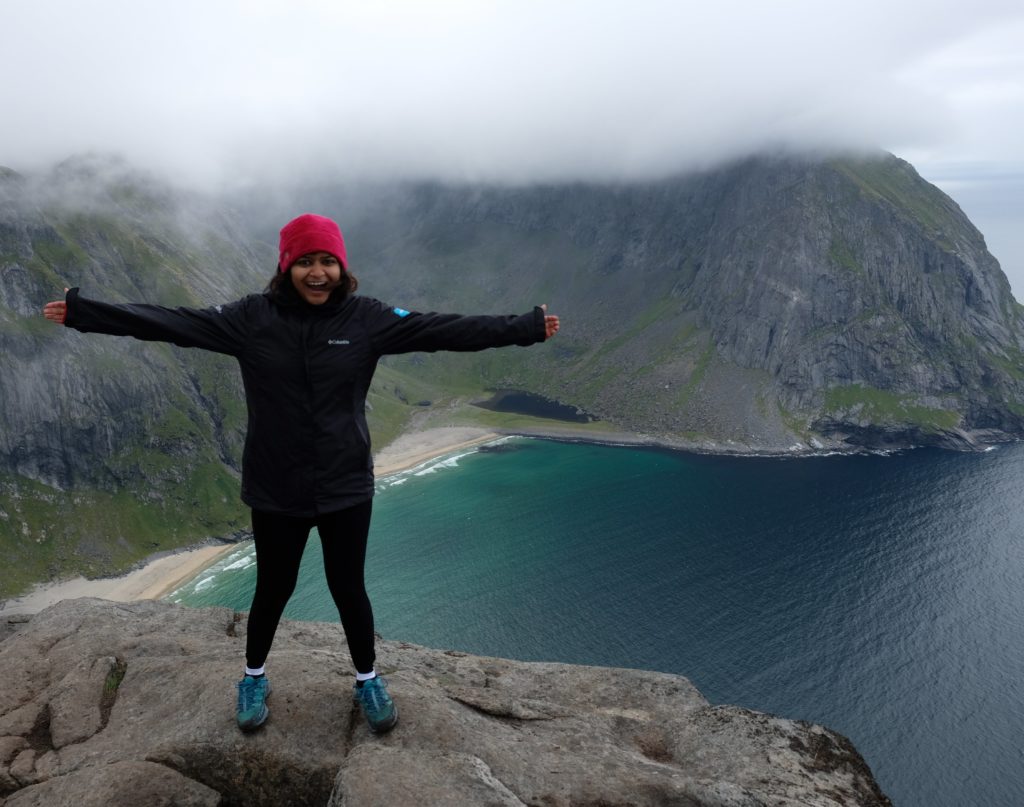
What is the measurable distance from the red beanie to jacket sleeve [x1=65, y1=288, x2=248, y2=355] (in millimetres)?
858

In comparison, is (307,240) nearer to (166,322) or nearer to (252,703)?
(166,322)

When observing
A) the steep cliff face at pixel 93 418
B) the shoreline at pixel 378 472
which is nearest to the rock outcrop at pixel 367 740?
the shoreline at pixel 378 472

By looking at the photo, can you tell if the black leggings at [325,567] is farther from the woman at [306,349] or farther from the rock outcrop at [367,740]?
the rock outcrop at [367,740]

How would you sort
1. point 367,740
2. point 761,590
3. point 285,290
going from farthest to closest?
point 761,590
point 367,740
point 285,290

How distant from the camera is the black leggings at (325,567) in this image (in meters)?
7.78

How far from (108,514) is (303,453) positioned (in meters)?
135

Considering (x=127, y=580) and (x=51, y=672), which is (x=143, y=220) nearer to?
(x=127, y=580)

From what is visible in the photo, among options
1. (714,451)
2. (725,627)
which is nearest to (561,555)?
(725,627)

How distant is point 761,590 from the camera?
88.0 metres

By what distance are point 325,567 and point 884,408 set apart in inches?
8427

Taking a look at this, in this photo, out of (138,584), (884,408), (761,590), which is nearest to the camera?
(761,590)

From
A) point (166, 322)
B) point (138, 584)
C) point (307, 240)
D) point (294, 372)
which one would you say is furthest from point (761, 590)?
point (138, 584)

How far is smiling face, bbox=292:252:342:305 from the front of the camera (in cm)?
730

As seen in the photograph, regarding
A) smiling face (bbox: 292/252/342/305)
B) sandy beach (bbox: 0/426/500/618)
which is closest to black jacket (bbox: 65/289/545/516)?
smiling face (bbox: 292/252/342/305)
